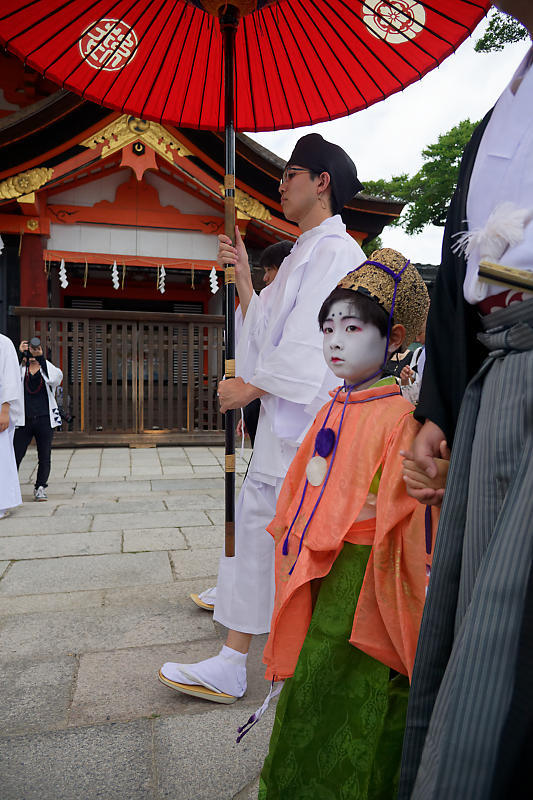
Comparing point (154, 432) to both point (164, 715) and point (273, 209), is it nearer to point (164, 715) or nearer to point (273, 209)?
point (273, 209)

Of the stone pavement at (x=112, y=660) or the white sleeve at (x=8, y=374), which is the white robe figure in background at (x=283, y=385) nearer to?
the stone pavement at (x=112, y=660)

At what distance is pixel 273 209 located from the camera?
30.2ft

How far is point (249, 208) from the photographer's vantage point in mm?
8992

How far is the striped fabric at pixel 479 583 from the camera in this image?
0.78 m

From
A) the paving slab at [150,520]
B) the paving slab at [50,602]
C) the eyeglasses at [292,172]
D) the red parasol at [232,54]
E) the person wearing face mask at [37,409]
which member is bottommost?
the paving slab at [150,520]

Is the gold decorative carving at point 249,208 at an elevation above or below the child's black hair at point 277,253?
above

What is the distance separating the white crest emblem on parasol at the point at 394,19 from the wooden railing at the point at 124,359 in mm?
7000

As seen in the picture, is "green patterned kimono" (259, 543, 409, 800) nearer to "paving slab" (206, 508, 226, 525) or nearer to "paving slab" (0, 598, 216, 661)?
"paving slab" (0, 598, 216, 661)

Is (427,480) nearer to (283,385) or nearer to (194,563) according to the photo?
(283,385)

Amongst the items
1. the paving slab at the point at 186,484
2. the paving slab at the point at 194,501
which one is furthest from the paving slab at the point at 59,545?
the paving slab at the point at 186,484

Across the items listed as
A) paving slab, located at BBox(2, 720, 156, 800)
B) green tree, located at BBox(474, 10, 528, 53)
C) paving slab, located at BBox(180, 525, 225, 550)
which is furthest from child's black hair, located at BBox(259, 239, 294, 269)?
green tree, located at BBox(474, 10, 528, 53)

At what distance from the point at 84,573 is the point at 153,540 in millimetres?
744

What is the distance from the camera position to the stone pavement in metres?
1.65

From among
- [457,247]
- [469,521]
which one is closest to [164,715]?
[469,521]
